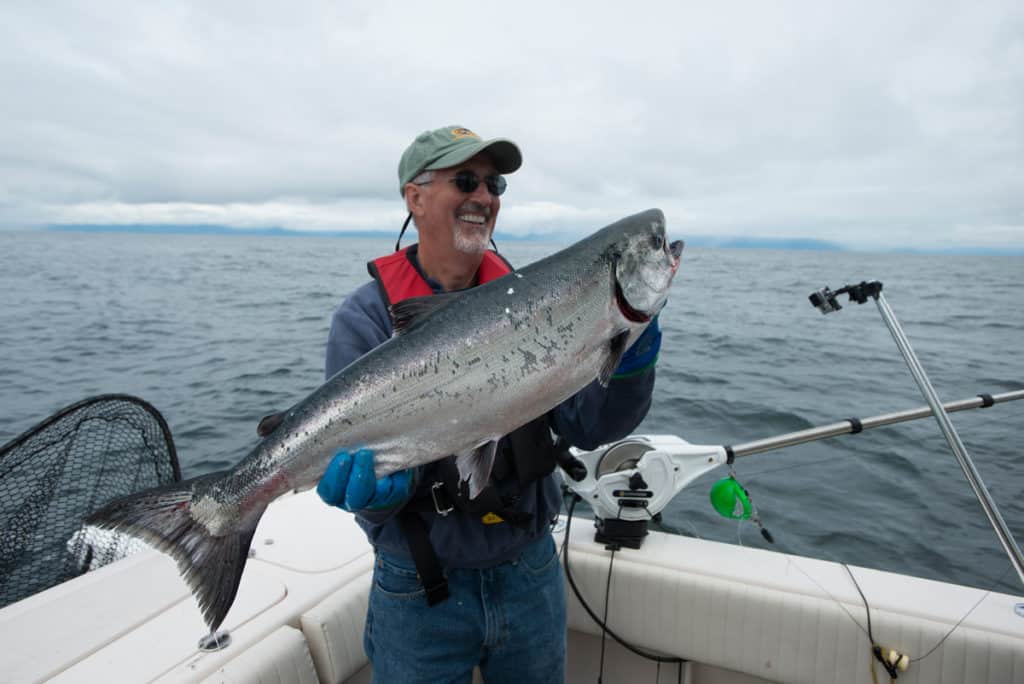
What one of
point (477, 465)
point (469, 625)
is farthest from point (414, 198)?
point (469, 625)

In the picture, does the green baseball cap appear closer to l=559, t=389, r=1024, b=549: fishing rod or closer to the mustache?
the mustache

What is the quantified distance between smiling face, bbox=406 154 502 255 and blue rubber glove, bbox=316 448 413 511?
1288 mm

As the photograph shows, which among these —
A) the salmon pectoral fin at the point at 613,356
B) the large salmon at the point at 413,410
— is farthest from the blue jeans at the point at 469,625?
the salmon pectoral fin at the point at 613,356

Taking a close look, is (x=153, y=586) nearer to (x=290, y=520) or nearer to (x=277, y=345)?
(x=290, y=520)

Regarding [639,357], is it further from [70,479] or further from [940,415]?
[70,479]

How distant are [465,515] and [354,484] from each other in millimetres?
725

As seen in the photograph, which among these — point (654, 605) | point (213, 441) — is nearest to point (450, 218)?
point (654, 605)

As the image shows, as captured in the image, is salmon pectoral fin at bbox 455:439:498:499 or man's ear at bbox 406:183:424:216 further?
man's ear at bbox 406:183:424:216

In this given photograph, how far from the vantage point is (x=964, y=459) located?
426 centimetres

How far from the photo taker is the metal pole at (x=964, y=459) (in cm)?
387

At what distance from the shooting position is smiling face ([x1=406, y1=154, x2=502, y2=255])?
124 inches

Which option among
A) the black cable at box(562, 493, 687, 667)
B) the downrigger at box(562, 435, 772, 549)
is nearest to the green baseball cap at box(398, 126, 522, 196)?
the downrigger at box(562, 435, 772, 549)

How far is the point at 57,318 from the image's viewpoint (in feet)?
75.0

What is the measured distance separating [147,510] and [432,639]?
1.51 meters
